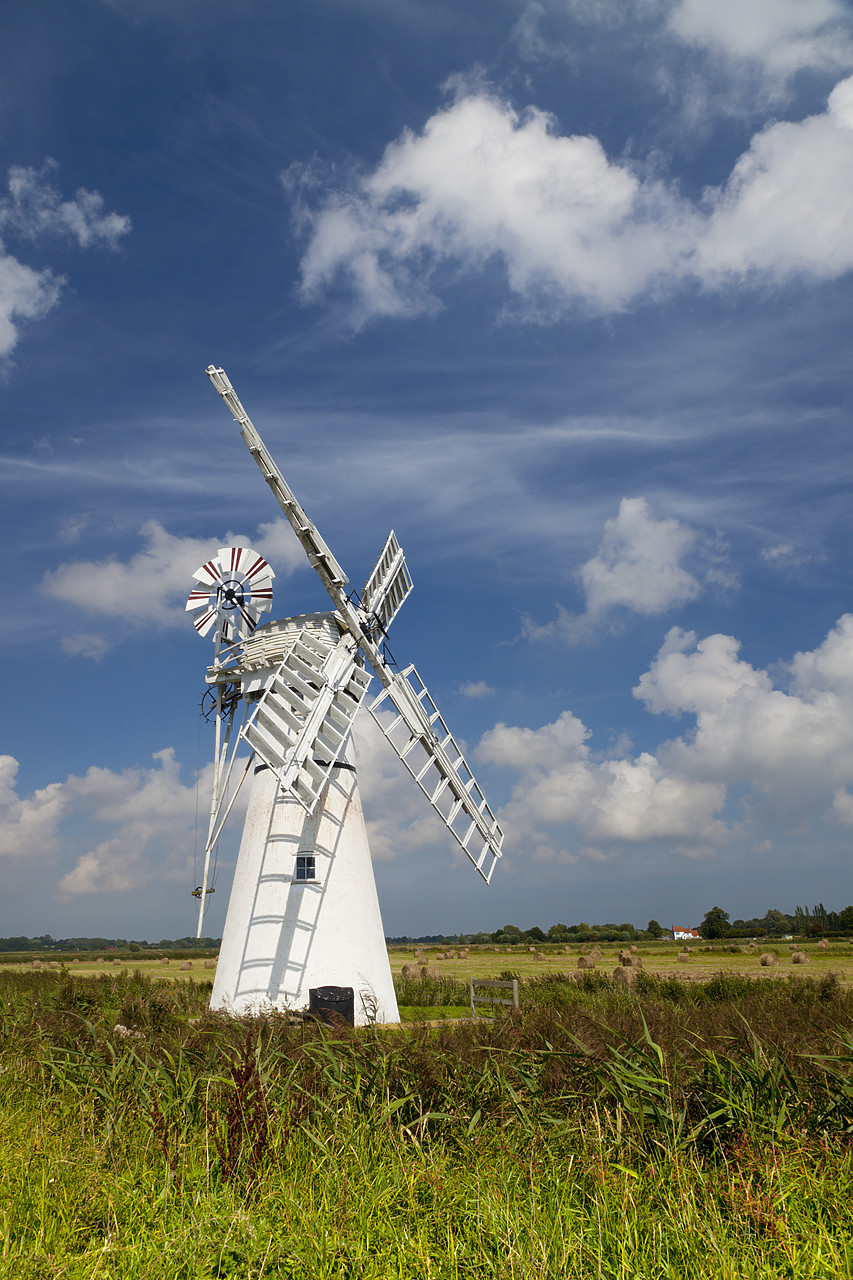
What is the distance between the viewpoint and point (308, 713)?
17281 mm

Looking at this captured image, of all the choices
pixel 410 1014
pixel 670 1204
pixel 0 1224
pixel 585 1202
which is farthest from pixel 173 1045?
pixel 410 1014

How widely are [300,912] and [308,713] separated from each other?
4.40 meters

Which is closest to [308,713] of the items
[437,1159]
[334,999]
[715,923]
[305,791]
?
[305,791]

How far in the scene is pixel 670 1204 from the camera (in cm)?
422

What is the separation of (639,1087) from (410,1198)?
181cm

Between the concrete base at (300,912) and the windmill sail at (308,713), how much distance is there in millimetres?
950

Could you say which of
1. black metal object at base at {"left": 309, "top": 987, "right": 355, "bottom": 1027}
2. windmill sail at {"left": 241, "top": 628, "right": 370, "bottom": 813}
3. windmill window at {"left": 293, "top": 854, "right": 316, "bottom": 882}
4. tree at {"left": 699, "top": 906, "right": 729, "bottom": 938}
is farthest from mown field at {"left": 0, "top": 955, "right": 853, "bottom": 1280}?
tree at {"left": 699, "top": 906, "right": 729, "bottom": 938}

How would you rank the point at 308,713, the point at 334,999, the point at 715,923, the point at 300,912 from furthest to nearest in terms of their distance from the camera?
Result: the point at 715,923 < the point at 308,713 < the point at 300,912 < the point at 334,999

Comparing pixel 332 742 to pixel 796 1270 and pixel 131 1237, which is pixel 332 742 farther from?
pixel 796 1270

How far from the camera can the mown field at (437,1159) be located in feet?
13.2

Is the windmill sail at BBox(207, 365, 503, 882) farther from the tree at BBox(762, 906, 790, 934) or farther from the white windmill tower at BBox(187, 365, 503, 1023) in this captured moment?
the tree at BBox(762, 906, 790, 934)

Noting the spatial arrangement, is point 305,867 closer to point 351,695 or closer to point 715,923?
point 351,695

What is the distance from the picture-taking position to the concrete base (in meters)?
16.5

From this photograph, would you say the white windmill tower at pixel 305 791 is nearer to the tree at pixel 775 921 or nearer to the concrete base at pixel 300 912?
the concrete base at pixel 300 912
